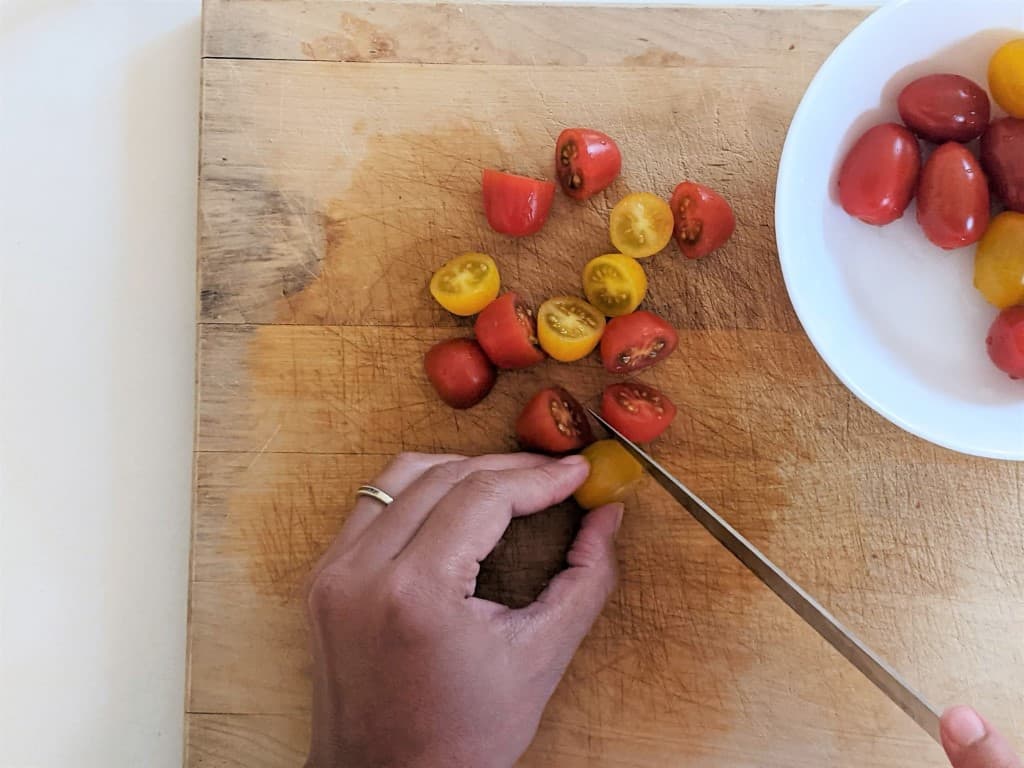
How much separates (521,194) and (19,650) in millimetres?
1157

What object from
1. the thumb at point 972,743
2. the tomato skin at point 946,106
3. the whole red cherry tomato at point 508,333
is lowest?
the thumb at point 972,743

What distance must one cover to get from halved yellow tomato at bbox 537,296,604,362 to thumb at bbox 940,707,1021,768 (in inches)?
26.9

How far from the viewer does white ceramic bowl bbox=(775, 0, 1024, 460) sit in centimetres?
125

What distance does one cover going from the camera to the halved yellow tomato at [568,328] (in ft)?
4.38

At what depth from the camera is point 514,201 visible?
52.9 inches

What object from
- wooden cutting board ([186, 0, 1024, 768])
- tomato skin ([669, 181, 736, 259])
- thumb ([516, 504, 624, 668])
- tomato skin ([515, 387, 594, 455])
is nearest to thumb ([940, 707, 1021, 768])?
wooden cutting board ([186, 0, 1024, 768])

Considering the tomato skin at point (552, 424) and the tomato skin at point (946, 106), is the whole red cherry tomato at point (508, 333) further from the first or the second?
the tomato skin at point (946, 106)

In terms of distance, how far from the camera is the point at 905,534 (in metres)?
1.39

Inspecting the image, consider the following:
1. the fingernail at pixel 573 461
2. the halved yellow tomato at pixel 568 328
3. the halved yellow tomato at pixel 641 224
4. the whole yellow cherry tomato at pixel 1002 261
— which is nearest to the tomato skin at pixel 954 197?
the whole yellow cherry tomato at pixel 1002 261

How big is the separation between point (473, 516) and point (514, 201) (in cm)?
49

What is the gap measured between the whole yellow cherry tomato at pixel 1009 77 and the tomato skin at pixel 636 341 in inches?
22.2

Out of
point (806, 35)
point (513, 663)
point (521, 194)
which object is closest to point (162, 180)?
point (521, 194)

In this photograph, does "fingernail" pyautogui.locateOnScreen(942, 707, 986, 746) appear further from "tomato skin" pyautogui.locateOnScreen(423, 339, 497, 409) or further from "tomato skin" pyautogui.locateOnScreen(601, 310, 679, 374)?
"tomato skin" pyautogui.locateOnScreen(423, 339, 497, 409)

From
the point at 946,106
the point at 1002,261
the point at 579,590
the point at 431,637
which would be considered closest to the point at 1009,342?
the point at 1002,261
